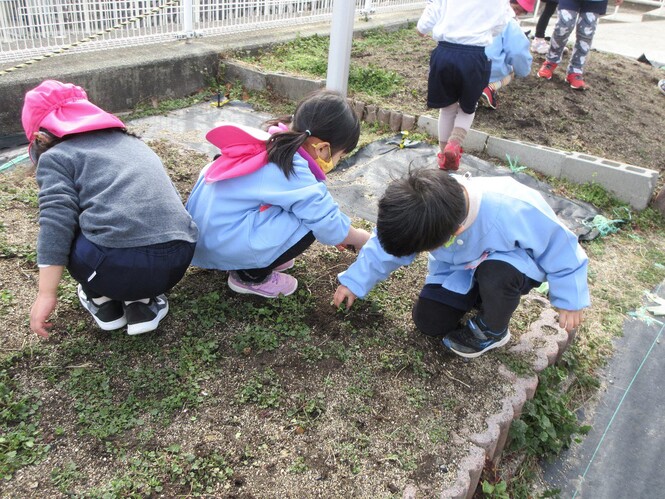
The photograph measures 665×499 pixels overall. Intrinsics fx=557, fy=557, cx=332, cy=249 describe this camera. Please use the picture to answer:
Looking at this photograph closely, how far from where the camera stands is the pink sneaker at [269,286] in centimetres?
253

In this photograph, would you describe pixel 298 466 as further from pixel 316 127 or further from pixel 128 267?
pixel 316 127

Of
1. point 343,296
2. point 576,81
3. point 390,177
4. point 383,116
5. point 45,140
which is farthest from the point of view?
point 576,81

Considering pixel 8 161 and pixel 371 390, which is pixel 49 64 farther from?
pixel 371 390

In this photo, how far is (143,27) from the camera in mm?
5391

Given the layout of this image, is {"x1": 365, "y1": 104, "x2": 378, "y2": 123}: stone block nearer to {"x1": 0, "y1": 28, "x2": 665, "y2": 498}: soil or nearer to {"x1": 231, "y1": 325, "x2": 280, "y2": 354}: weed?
{"x1": 0, "y1": 28, "x2": 665, "y2": 498}: soil

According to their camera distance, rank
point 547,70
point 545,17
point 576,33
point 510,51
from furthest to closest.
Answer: point 545,17 < point 547,70 < point 576,33 < point 510,51

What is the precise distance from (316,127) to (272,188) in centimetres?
31

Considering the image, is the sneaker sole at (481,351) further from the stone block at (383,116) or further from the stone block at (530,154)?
the stone block at (383,116)

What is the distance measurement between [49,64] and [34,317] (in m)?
3.48

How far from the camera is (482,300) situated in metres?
2.28

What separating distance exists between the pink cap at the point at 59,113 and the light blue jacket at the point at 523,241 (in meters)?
1.16

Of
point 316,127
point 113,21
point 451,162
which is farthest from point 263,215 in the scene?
point 113,21

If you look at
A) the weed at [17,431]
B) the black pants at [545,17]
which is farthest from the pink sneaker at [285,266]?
the black pants at [545,17]

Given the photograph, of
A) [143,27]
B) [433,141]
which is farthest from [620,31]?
[143,27]
